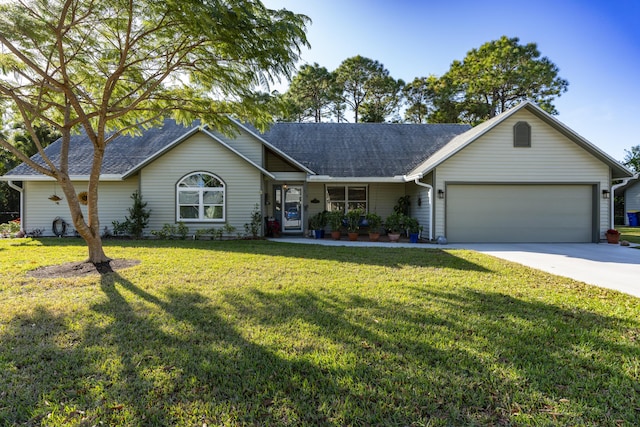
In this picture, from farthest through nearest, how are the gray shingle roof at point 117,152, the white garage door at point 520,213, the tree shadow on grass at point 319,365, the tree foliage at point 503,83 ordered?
the tree foliage at point 503,83 → the gray shingle roof at point 117,152 → the white garage door at point 520,213 → the tree shadow on grass at point 319,365

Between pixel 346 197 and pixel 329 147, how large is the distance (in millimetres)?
2777

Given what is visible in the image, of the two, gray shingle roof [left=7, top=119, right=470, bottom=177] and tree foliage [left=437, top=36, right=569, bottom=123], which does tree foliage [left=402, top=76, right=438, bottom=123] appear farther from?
gray shingle roof [left=7, top=119, right=470, bottom=177]

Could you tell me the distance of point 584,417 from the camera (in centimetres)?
222

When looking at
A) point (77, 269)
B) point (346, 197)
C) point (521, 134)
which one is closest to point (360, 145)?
point (346, 197)

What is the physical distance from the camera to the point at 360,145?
15.7 m

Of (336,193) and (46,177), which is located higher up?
(46,177)

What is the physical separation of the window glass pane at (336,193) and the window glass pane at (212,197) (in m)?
4.62

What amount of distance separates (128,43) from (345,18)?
5.82m

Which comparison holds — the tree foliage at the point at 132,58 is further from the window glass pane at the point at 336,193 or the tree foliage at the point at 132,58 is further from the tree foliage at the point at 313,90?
the tree foliage at the point at 313,90

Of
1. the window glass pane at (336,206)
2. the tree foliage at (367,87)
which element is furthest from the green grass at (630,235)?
the tree foliage at (367,87)

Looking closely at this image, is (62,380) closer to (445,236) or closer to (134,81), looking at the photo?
(134,81)

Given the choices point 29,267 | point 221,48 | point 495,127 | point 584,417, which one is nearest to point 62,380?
point 584,417

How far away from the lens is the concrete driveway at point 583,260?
609 centimetres

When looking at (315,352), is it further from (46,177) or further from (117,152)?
(117,152)
